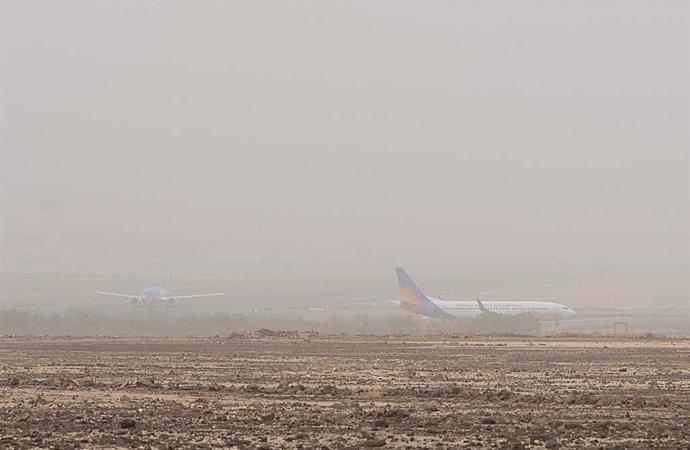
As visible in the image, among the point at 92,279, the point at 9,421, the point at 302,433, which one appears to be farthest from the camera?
the point at 92,279

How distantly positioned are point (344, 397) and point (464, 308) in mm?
59378

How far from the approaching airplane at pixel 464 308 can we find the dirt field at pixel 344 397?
1429 inches

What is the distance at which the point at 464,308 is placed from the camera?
87062mm

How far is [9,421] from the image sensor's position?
76.7ft

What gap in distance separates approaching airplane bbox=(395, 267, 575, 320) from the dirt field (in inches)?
1429

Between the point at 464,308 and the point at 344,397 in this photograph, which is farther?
the point at 464,308

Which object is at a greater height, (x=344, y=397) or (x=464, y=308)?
(x=464, y=308)

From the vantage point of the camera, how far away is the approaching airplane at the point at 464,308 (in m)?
85.8

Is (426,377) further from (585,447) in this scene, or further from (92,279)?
(92,279)

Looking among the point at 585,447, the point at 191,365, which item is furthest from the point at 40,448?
the point at 191,365

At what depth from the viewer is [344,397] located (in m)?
28.3

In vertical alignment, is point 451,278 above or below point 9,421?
above

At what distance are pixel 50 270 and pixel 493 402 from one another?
166 metres

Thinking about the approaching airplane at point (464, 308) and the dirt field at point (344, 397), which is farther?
the approaching airplane at point (464, 308)
